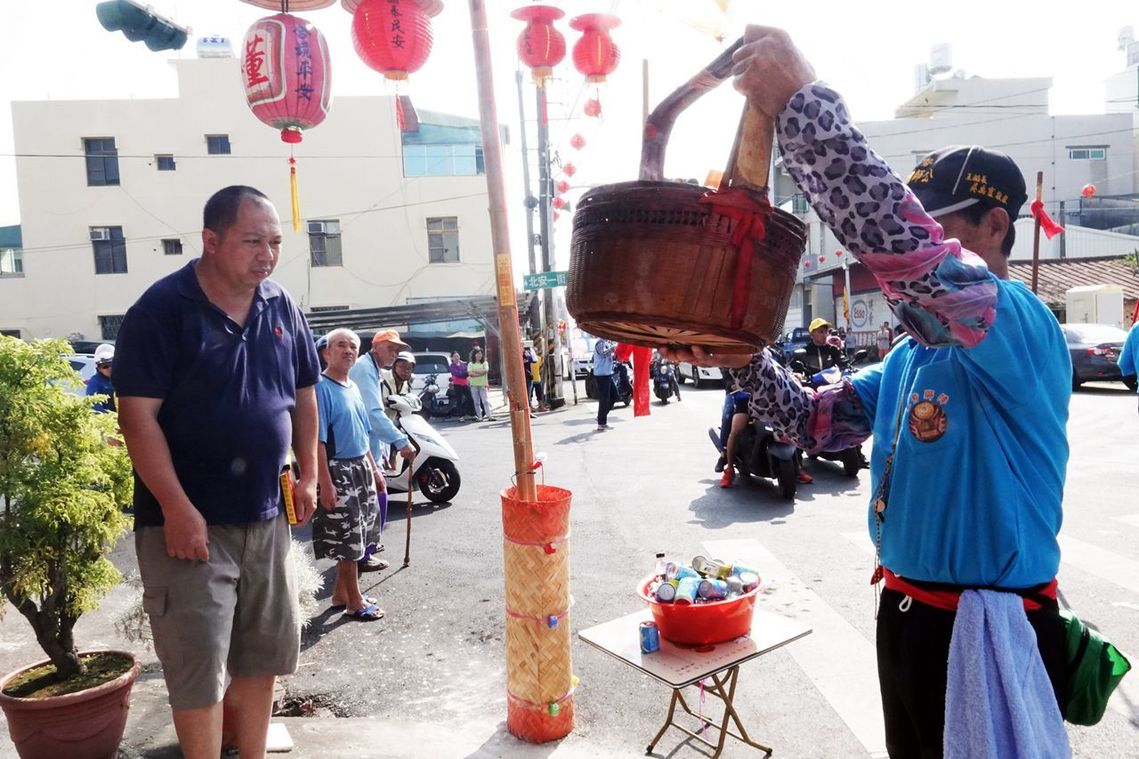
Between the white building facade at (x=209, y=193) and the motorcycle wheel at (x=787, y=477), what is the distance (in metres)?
21.3

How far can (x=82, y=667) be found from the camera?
3105 mm

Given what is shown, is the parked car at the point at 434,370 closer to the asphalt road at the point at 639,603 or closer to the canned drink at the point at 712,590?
the asphalt road at the point at 639,603

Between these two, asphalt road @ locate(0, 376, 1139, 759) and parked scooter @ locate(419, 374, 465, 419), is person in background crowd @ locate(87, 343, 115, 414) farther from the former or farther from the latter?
parked scooter @ locate(419, 374, 465, 419)

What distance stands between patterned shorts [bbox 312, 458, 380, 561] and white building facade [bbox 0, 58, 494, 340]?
23.1 meters

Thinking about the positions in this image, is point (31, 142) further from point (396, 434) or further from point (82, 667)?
point (82, 667)

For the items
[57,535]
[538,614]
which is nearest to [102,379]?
[57,535]

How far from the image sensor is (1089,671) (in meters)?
1.62

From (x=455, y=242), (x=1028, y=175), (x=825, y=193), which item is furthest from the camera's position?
(x=1028, y=175)

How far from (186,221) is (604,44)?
75.8 feet

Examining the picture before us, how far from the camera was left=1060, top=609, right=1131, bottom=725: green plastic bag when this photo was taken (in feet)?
5.30

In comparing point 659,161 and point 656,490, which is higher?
point 659,161

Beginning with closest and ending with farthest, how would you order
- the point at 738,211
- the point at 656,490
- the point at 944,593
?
the point at 738,211 < the point at 944,593 < the point at 656,490

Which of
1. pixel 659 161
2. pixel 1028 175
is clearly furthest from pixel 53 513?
pixel 1028 175

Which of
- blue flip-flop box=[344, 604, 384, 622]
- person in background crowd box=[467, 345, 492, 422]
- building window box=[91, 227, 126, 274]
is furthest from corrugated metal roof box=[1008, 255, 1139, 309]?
building window box=[91, 227, 126, 274]
